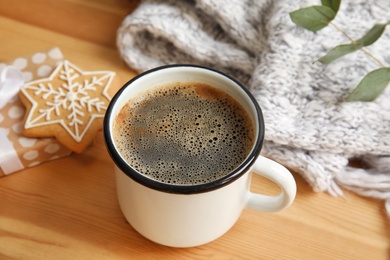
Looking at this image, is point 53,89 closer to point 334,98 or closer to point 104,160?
point 104,160

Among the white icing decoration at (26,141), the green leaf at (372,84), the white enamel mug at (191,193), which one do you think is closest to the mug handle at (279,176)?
the white enamel mug at (191,193)

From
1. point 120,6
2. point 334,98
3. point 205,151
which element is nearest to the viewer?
point 205,151

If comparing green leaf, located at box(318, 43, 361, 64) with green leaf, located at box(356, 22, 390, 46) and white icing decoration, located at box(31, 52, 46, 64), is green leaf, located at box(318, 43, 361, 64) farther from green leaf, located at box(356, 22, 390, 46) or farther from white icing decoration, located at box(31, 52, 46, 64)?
white icing decoration, located at box(31, 52, 46, 64)

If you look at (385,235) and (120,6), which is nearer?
(385,235)

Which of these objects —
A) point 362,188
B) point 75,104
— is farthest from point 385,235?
point 75,104

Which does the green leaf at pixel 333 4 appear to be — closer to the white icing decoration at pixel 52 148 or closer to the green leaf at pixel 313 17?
the green leaf at pixel 313 17

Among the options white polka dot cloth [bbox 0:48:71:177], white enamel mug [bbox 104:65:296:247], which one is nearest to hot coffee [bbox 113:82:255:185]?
white enamel mug [bbox 104:65:296:247]
